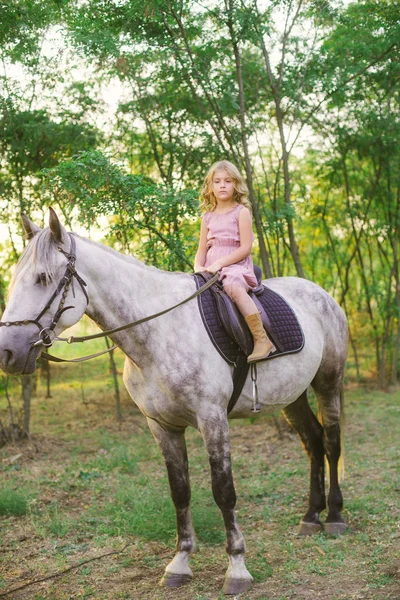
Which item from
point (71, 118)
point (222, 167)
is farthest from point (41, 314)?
point (71, 118)

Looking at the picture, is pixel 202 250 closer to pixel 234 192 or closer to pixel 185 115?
pixel 234 192

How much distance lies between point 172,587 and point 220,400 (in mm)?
1208

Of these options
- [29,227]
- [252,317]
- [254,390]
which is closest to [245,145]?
[252,317]

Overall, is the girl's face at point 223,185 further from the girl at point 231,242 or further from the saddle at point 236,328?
the saddle at point 236,328

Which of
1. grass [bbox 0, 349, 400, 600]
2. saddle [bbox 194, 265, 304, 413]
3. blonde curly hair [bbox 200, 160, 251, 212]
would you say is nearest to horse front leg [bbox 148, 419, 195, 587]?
grass [bbox 0, 349, 400, 600]

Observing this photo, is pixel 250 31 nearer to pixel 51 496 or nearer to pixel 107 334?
pixel 107 334

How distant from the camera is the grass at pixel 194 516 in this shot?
3.62 meters

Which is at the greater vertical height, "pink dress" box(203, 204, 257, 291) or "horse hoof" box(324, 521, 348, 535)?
"pink dress" box(203, 204, 257, 291)

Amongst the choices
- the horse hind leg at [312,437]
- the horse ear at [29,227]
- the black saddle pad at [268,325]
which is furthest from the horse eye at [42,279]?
the horse hind leg at [312,437]

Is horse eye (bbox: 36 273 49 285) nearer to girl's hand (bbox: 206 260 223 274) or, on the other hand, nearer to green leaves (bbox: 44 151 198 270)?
girl's hand (bbox: 206 260 223 274)

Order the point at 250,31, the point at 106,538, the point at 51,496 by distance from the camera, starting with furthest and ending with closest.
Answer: the point at 250,31 < the point at 51,496 < the point at 106,538

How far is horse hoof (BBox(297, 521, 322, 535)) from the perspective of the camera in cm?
439

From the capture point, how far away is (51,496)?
559 cm

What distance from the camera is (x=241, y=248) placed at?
12.4 ft
